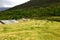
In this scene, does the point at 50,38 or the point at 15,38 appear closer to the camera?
the point at 15,38

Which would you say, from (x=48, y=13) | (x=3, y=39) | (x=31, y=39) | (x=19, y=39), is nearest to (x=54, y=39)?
(x=31, y=39)

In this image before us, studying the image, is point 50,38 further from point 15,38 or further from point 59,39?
point 15,38

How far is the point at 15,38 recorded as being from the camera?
4312 cm

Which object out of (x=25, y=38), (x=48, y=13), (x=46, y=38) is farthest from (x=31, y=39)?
(x=48, y=13)

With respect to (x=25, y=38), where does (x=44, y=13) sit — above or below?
below

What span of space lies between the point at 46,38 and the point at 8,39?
Answer: 962 cm

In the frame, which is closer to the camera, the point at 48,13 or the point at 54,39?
the point at 54,39

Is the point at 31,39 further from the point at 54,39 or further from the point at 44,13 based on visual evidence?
the point at 44,13

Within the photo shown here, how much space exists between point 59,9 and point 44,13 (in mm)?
15924

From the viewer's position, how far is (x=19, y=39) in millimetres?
42219

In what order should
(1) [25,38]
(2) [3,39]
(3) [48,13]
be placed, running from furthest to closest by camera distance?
(3) [48,13] → (1) [25,38] → (2) [3,39]

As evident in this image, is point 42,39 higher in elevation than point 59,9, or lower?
higher

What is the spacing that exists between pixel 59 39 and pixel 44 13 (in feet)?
480

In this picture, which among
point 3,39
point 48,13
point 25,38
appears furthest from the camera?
point 48,13
